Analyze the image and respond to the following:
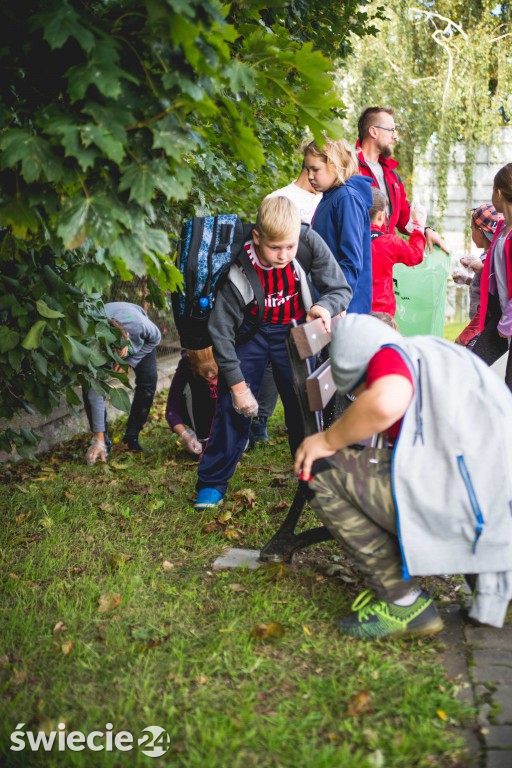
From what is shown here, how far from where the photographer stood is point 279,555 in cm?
339

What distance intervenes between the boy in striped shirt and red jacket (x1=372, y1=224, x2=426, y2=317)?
128 centimetres

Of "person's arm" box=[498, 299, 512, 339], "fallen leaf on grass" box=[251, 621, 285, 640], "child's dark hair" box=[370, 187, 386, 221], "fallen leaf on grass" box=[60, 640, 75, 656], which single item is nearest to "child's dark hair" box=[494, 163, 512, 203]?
"person's arm" box=[498, 299, 512, 339]

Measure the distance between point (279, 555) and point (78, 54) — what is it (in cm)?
223

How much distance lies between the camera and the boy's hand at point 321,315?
11.5 feet

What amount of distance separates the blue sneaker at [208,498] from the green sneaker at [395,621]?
1.57 metres

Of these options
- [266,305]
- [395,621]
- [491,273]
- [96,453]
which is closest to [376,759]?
[395,621]

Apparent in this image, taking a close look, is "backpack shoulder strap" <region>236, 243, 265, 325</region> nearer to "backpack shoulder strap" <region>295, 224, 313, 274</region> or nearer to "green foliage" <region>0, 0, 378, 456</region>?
"backpack shoulder strap" <region>295, 224, 313, 274</region>

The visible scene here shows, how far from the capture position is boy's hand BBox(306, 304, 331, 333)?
3.52 m

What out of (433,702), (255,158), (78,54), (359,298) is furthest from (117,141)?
(359,298)

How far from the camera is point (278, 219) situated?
3.41 meters

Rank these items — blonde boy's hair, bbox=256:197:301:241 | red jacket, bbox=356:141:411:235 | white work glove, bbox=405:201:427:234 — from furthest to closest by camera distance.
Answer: red jacket, bbox=356:141:411:235
white work glove, bbox=405:201:427:234
blonde boy's hair, bbox=256:197:301:241

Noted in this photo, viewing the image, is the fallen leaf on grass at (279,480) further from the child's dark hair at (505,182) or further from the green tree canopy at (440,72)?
the green tree canopy at (440,72)

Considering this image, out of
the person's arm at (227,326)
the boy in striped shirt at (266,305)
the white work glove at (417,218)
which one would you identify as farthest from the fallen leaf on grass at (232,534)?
the white work glove at (417,218)

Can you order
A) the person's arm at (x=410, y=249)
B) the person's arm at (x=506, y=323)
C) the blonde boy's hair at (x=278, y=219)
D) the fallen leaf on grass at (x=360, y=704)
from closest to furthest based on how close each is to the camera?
the fallen leaf on grass at (x=360, y=704) → the blonde boy's hair at (x=278, y=219) → the person's arm at (x=506, y=323) → the person's arm at (x=410, y=249)
